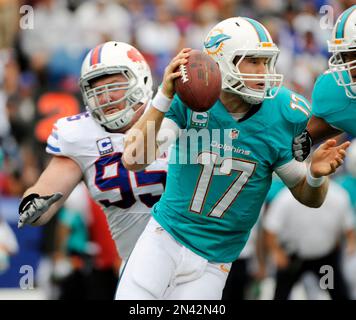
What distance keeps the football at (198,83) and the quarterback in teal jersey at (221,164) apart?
0.22 m

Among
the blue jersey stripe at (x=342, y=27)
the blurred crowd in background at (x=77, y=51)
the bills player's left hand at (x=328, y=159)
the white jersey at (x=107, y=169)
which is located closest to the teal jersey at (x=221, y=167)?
the bills player's left hand at (x=328, y=159)

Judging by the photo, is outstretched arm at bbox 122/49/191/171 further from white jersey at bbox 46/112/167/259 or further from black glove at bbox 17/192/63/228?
white jersey at bbox 46/112/167/259

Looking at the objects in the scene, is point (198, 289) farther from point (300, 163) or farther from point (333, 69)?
point (333, 69)

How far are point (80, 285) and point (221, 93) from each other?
377 cm

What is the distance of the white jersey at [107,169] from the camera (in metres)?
5.13

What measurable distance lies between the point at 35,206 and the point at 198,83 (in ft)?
3.46

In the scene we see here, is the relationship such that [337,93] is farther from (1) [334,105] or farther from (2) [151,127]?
(2) [151,127]

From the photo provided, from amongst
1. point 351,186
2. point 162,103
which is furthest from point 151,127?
point 351,186

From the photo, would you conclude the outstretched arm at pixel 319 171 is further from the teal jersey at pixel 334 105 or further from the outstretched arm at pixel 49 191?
the outstretched arm at pixel 49 191

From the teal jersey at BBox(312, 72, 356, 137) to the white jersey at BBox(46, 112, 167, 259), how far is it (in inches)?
34.8

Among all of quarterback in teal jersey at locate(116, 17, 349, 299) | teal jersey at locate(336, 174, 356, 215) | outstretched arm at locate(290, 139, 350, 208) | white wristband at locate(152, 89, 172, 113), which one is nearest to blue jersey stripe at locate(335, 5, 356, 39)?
quarterback in teal jersey at locate(116, 17, 349, 299)

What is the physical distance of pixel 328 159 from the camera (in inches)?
183

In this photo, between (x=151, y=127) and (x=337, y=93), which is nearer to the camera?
(x=151, y=127)
